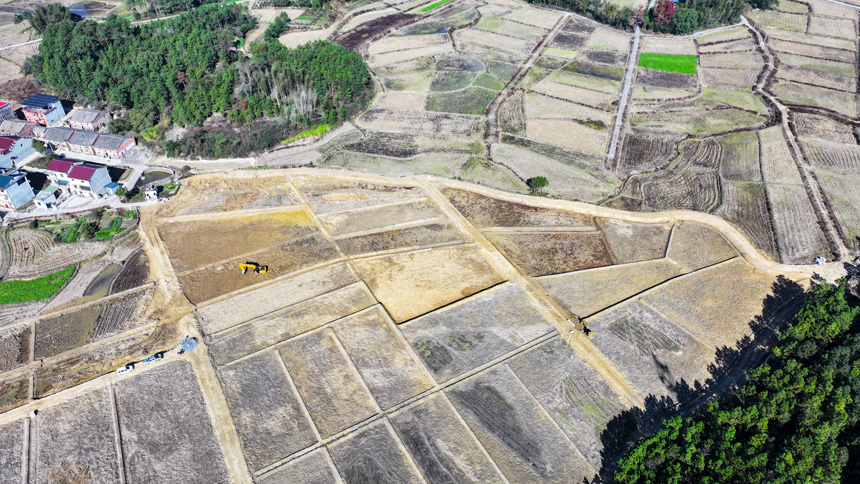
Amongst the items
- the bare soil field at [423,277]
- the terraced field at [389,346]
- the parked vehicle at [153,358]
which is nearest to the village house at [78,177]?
the terraced field at [389,346]

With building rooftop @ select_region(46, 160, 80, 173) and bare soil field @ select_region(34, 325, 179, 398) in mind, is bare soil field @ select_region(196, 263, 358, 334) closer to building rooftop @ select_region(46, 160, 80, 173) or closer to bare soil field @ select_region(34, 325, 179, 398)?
bare soil field @ select_region(34, 325, 179, 398)

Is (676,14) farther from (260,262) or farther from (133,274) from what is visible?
(133,274)

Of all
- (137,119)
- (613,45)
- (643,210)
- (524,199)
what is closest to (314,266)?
(524,199)

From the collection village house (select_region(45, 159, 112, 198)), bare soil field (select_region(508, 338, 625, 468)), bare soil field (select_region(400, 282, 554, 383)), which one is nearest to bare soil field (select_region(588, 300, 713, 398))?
bare soil field (select_region(508, 338, 625, 468))

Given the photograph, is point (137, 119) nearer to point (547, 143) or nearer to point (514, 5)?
point (547, 143)

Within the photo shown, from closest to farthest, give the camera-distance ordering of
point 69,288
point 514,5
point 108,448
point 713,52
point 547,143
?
point 108,448 → point 69,288 → point 547,143 → point 713,52 → point 514,5

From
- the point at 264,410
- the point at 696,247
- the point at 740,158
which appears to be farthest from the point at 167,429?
the point at 740,158

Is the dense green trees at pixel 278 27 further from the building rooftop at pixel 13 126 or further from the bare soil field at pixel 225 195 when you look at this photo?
the bare soil field at pixel 225 195
